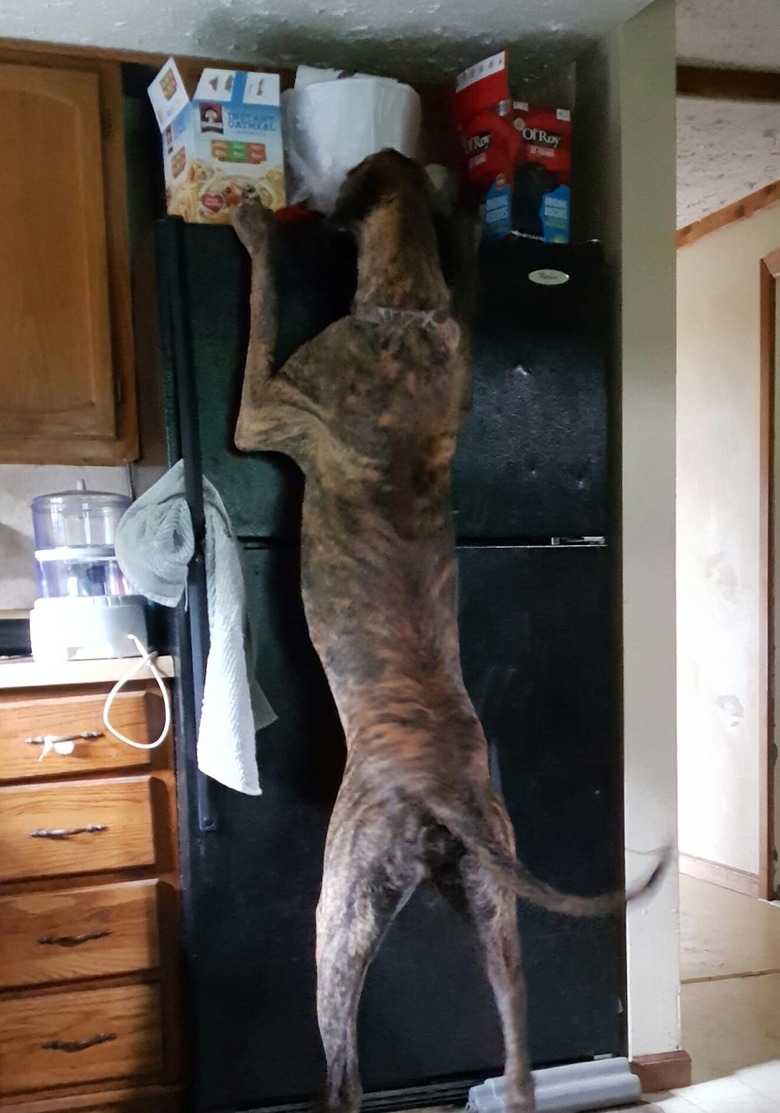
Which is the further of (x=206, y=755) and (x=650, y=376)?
(x=650, y=376)

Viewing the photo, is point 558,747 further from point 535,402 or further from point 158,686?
point 158,686

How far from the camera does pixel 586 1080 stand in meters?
1.86

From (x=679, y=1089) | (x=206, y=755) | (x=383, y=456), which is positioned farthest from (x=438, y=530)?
(x=679, y=1089)

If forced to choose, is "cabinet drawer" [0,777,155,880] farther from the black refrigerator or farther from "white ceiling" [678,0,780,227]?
"white ceiling" [678,0,780,227]

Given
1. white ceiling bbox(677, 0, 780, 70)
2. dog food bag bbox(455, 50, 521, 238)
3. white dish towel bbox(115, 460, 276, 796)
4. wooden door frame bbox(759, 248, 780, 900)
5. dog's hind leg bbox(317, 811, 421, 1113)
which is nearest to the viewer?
dog's hind leg bbox(317, 811, 421, 1113)

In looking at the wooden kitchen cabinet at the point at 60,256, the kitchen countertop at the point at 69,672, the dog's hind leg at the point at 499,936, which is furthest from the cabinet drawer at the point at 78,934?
the wooden kitchen cabinet at the point at 60,256

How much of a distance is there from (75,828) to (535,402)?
3.75ft

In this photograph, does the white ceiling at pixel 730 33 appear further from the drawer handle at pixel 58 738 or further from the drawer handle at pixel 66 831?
the drawer handle at pixel 66 831

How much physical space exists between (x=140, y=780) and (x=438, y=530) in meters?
0.70

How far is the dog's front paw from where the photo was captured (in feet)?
5.43

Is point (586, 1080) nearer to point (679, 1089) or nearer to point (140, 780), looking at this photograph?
point (679, 1089)

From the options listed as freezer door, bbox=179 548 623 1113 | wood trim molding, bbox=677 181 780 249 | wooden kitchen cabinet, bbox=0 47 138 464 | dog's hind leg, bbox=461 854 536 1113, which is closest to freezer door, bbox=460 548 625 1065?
freezer door, bbox=179 548 623 1113

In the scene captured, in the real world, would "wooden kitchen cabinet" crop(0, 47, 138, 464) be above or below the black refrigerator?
above

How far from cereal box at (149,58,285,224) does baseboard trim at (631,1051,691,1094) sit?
181cm
